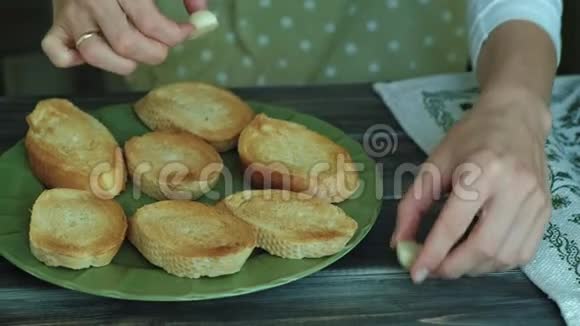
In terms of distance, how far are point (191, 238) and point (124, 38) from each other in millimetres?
247

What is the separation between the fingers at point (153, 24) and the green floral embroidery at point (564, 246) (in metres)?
0.48

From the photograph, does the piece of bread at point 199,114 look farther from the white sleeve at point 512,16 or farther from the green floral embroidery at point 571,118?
the green floral embroidery at point 571,118

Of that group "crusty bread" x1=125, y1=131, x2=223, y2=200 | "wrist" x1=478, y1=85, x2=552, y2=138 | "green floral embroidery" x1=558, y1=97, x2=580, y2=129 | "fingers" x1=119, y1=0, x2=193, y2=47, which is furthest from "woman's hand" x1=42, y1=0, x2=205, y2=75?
"green floral embroidery" x1=558, y1=97, x2=580, y2=129

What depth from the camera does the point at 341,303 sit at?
81 centimetres

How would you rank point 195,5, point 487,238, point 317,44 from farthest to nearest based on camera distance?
point 317,44, point 195,5, point 487,238

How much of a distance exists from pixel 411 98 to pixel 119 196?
53 centimetres

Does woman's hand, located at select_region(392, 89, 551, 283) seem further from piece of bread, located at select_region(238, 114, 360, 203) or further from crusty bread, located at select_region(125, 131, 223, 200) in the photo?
crusty bread, located at select_region(125, 131, 223, 200)

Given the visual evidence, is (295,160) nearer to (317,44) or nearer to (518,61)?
(518,61)

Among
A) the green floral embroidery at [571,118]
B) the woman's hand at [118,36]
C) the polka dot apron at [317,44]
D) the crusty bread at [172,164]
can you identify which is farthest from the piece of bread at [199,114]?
the green floral embroidery at [571,118]

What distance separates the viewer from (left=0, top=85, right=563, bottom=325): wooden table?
787 millimetres

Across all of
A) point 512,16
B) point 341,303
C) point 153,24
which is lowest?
point 341,303

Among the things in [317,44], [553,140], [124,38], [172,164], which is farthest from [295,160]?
[317,44]

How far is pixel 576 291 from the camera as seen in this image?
83cm

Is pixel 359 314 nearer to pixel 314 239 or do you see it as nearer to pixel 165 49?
pixel 314 239
